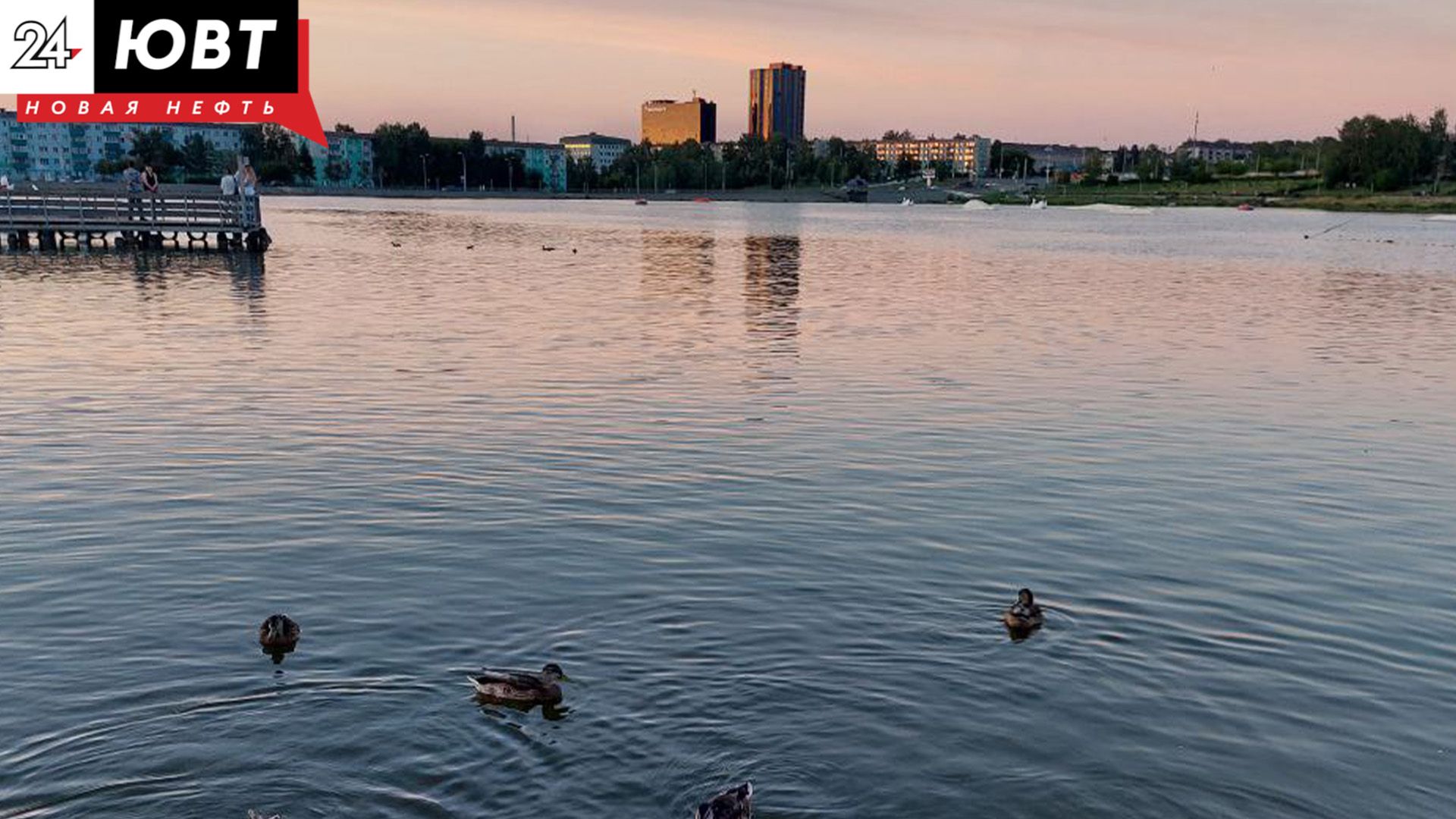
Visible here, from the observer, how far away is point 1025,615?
12344mm

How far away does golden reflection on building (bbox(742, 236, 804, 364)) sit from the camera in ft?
109

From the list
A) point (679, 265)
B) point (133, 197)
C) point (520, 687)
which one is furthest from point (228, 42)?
point (520, 687)

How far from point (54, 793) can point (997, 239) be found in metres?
99.7

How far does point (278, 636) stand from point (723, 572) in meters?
5.00

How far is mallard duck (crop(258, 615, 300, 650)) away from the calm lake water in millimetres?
186

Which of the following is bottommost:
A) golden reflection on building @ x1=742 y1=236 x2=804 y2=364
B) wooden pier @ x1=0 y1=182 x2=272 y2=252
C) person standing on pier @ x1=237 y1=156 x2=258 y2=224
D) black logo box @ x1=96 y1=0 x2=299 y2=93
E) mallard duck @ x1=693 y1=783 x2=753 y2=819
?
mallard duck @ x1=693 y1=783 x2=753 y2=819

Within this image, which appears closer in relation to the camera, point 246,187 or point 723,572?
point 723,572

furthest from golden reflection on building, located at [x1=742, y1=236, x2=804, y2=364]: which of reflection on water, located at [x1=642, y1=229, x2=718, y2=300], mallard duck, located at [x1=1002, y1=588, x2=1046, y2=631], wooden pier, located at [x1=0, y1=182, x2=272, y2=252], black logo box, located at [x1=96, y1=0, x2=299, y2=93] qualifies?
black logo box, located at [x1=96, y1=0, x2=299, y2=93]

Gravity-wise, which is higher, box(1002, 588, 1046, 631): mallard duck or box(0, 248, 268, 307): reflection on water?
box(0, 248, 268, 307): reflection on water

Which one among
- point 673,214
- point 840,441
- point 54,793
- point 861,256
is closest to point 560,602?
point 54,793

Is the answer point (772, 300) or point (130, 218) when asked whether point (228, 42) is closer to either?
point (130, 218)

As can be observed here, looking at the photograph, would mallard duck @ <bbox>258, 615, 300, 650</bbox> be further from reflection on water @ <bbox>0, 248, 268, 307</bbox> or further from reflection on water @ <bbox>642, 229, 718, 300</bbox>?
reflection on water @ <bbox>642, 229, 718, 300</bbox>

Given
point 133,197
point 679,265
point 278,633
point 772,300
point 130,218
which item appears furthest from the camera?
point 679,265

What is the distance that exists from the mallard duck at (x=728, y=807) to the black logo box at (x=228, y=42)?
63493 millimetres
